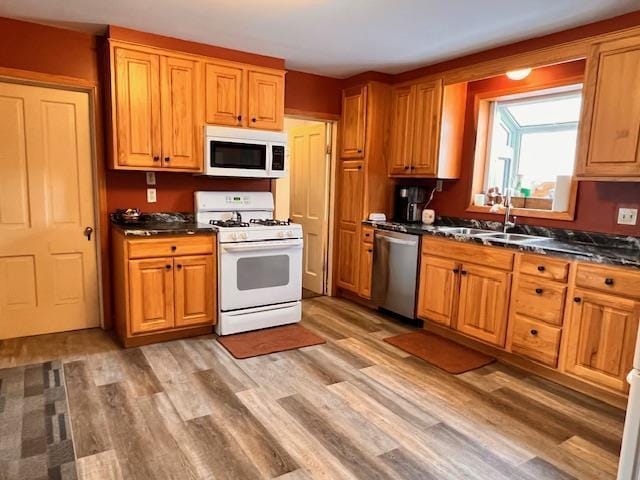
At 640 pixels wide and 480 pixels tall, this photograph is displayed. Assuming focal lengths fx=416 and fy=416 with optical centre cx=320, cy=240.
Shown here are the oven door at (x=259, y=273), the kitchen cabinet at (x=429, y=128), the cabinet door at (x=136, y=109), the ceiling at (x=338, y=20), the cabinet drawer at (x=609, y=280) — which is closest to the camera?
the cabinet drawer at (x=609, y=280)

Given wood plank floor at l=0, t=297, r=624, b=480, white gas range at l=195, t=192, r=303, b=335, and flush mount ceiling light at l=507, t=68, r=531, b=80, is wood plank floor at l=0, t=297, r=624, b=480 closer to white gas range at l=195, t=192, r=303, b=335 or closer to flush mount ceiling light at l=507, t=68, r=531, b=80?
white gas range at l=195, t=192, r=303, b=335

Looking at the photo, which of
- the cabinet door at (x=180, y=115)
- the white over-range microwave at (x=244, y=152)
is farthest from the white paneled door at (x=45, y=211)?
the white over-range microwave at (x=244, y=152)

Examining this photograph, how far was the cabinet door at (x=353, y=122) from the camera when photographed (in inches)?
169

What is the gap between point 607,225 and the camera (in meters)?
3.03

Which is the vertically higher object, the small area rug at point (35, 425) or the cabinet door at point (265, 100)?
the cabinet door at point (265, 100)

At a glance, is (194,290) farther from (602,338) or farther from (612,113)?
(612,113)

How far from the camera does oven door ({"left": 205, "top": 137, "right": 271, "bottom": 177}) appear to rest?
11.6 feet

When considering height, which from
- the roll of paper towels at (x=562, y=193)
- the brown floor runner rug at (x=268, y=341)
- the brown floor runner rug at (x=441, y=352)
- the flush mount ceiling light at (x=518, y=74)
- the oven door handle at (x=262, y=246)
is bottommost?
the brown floor runner rug at (x=268, y=341)

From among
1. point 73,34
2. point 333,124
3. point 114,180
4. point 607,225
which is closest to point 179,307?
point 114,180

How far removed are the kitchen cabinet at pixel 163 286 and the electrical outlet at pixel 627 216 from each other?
9.97 feet

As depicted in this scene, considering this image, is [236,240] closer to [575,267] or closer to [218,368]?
[218,368]

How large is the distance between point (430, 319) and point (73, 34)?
3.70m

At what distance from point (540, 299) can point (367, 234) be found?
1.84 metres

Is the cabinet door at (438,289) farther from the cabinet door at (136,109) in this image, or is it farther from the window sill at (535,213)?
the cabinet door at (136,109)
